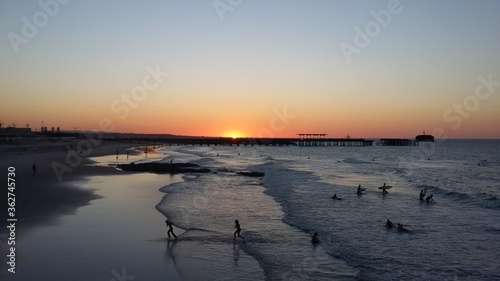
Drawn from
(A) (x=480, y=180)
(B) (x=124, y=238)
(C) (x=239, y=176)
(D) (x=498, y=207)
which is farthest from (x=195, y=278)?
(A) (x=480, y=180)

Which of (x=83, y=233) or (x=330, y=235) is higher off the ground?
(x=83, y=233)

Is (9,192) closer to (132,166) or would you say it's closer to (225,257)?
(225,257)

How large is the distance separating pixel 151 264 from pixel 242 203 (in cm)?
1438

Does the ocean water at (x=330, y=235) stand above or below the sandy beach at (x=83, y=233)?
below

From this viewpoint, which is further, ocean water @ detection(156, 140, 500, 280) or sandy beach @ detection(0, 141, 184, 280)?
ocean water @ detection(156, 140, 500, 280)

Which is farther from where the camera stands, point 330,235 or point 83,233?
point 330,235

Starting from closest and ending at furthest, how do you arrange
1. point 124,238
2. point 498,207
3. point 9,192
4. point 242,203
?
point 124,238
point 9,192
point 242,203
point 498,207

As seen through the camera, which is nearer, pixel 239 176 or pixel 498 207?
pixel 498 207

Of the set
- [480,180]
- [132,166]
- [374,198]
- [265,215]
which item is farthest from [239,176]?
[480,180]

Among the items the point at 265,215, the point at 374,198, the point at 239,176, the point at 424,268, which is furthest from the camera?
the point at 239,176

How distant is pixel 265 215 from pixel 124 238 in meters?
9.42

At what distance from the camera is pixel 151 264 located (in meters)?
13.3

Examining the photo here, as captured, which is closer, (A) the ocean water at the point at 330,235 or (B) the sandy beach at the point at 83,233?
(B) the sandy beach at the point at 83,233

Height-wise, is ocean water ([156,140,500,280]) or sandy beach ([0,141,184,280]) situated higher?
sandy beach ([0,141,184,280])
